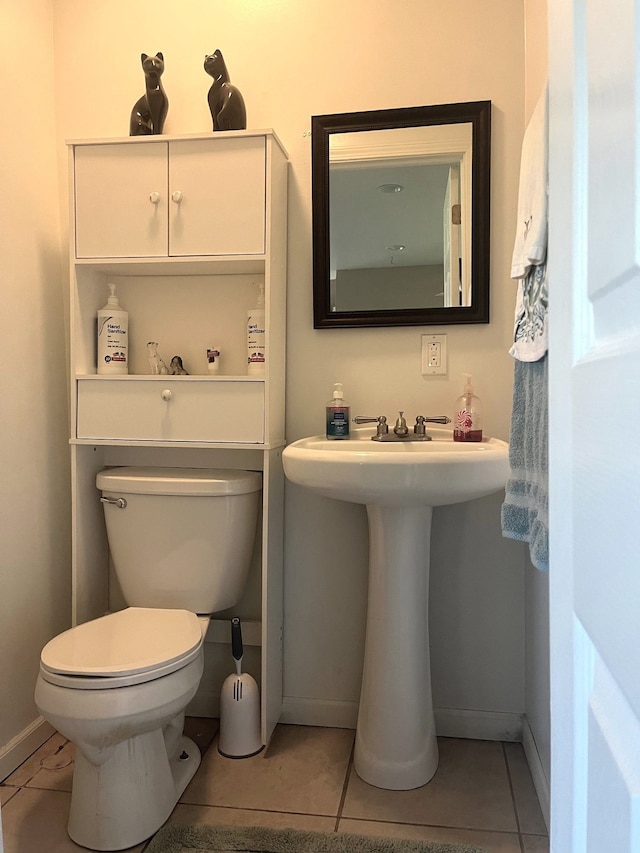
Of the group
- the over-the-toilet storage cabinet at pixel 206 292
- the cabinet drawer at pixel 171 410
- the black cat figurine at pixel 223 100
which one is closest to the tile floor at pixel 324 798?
the over-the-toilet storage cabinet at pixel 206 292

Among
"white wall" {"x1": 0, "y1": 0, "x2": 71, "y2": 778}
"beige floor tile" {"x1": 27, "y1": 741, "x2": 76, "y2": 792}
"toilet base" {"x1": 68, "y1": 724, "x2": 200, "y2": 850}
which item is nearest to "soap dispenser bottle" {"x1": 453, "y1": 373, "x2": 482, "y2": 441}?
"toilet base" {"x1": 68, "y1": 724, "x2": 200, "y2": 850}

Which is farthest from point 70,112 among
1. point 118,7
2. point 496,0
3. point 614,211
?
point 614,211

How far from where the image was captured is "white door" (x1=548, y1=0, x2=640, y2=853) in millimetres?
437

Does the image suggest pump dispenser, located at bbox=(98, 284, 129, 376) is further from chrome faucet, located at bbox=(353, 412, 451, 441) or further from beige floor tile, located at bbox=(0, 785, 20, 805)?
beige floor tile, located at bbox=(0, 785, 20, 805)

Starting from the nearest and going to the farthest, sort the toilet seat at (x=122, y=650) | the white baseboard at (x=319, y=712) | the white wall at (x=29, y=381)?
1. the toilet seat at (x=122, y=650)
2. the white wall at (x=29, y=381)
3. the white baseboard at (x=319, y=712)

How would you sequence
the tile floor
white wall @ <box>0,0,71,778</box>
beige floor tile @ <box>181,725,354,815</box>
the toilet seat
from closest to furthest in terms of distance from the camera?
1. the toilet seat
2. the tile floor
3. beige floor tile @ <box>181,725,354,815</box>
4. white wall @ <box>0,0,71,778</box>

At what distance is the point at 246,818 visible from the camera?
1.58 m

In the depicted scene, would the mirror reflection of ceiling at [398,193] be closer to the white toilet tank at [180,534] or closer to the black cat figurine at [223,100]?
the black cat figurine at [223,100]

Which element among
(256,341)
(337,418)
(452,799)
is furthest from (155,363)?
(452,799)

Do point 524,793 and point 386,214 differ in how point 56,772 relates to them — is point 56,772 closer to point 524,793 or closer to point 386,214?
point 524,793

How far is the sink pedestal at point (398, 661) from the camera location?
1702 millimetres

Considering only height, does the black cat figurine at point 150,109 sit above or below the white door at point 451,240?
above

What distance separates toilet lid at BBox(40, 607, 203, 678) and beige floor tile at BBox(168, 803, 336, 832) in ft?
1.31

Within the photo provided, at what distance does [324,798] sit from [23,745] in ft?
2.78
